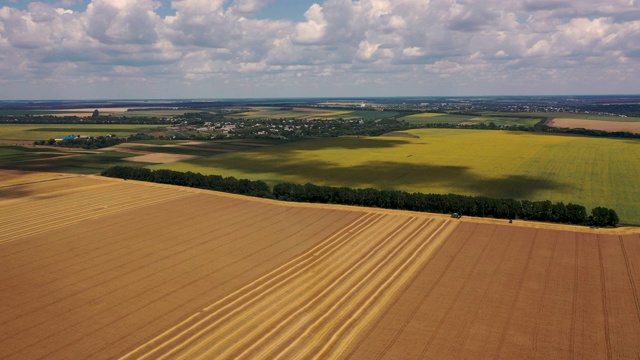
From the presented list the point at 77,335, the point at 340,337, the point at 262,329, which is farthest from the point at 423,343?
the point at 77,335

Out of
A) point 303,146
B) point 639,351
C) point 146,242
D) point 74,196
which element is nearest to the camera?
point 639,351

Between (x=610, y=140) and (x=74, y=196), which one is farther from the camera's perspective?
(x=610, y=140)

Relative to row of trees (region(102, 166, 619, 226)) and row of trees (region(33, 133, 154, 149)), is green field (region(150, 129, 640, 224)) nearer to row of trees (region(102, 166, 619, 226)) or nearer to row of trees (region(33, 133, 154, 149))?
row of trees (region(102, 166, 619, 226))

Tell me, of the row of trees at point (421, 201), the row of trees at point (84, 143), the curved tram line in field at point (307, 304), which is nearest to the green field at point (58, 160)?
the row of trees at point (84, 143)

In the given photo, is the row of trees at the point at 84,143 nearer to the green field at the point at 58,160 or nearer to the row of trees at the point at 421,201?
the green field at the point at 58,160

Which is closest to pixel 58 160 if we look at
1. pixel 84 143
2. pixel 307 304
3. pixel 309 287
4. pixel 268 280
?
pixel 84 143

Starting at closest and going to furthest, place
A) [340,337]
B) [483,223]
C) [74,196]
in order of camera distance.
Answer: [340,337] → [483,223] → [74,196]

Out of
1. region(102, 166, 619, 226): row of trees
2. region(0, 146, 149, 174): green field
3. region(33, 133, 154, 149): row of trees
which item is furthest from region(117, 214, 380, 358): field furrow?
region(33, 133, 154, 149): row of trees

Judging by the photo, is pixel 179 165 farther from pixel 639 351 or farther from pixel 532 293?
pixel 639 351
